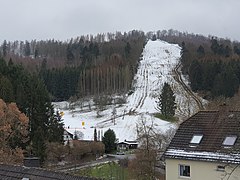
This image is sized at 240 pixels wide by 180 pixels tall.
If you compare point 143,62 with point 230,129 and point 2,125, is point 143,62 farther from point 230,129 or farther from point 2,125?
point 230,129

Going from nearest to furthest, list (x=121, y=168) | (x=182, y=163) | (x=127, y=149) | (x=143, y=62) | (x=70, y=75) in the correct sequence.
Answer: (x=182, y=163) < (x=121, y=168) < (x=127, y=149) < (x=70, y=75) < (x=143, y=62)

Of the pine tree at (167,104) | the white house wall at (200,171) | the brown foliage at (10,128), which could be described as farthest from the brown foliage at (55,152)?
the pine tree at (167,104)

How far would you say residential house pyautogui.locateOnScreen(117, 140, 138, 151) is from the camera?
5782 centimetres

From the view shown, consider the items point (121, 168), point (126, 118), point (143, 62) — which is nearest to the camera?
point (121, 168)

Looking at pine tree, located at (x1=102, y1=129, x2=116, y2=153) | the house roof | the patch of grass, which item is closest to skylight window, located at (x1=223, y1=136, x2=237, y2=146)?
the house roof

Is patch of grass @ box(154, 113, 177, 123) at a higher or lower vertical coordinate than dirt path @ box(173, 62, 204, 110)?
lower

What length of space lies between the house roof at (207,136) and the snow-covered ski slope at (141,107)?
20.4 metres

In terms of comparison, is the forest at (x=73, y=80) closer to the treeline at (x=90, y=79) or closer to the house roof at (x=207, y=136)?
the treeline at (x=90, y=79)

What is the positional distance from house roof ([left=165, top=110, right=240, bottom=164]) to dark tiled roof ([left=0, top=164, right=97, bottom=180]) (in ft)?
33.7

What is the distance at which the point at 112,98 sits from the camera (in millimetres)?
92875

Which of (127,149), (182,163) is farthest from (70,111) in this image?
(182,163)

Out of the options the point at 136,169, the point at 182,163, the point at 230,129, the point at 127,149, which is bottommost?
the point at 127,149

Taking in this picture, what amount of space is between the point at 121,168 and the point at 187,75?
7129 cm

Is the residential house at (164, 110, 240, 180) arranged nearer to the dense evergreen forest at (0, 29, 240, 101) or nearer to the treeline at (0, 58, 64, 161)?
the treeline at (0, 58, 64, 161)
